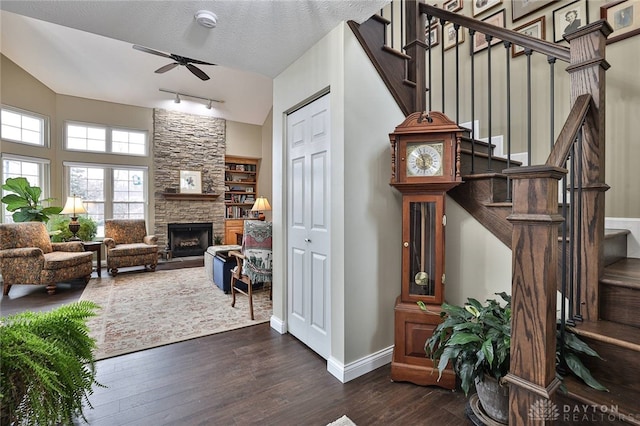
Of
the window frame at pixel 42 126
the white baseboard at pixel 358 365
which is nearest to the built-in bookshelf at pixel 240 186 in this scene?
the window frame at pixel 42 126

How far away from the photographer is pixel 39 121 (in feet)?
18.7

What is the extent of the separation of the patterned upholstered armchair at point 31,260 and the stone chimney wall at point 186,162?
2.47 m

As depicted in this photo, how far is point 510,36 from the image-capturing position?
1945mm

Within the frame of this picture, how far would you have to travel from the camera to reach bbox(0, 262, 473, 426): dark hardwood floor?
1.69 metres

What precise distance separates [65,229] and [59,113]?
253cm

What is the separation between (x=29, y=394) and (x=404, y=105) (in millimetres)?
2641

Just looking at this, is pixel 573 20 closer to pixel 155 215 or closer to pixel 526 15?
pixel 526 15

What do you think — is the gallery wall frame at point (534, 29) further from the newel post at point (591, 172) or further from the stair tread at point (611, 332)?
the stair tread at point (611, 332)

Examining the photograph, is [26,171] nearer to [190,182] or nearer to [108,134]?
[108,134]

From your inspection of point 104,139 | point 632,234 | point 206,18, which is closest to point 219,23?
point 206,18

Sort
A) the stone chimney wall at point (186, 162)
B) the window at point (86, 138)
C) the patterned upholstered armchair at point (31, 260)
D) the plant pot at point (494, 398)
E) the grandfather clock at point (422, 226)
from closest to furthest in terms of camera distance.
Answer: the plant pot at point (494, 398) < the grandfather clock at point (422, 226) < the patterned upholstered armchair at point (31, 260) < the window at point (86, 138) < the stone chimney wall at point (186, 162)

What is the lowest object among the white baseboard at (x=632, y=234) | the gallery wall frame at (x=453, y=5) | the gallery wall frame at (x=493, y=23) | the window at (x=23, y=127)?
the white baseboard at (x=632, y=234)

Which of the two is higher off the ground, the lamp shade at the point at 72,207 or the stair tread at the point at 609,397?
the lamp shade at the point at 72,207

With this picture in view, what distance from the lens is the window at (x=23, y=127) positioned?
508 cm
